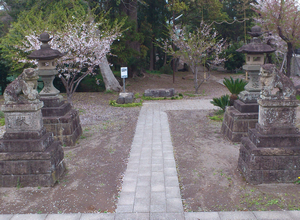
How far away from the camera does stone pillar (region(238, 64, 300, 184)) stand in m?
4.76

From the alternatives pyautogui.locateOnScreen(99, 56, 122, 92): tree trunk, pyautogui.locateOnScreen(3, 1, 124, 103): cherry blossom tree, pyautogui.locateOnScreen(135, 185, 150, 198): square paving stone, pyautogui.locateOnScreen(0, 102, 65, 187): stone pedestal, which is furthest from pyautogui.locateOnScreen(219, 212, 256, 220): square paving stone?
pyautogui.locateOnScreen(99, 56, 122, 92): tree trunk

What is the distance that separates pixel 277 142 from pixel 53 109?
529 cm

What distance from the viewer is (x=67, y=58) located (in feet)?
34.5

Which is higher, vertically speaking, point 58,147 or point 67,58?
point 67,58

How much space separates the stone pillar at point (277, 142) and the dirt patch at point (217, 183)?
20 centimetres

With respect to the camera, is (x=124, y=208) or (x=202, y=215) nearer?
(x=202, y=215)

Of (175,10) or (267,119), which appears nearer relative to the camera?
(267,119)

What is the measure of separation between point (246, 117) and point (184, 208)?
149 inches

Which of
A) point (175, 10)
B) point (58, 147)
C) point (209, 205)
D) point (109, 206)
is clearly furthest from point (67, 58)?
point (175, 10)

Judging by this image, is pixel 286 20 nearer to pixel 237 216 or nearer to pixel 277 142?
pixel 277 142

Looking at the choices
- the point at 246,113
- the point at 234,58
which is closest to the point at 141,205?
the point at 246,113

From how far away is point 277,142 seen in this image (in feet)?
15.9

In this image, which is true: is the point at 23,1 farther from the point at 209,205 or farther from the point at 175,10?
the point at 209,205

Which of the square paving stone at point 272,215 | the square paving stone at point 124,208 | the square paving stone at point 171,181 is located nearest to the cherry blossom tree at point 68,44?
the square paving stone at point 171,181
